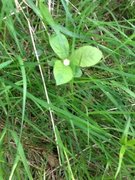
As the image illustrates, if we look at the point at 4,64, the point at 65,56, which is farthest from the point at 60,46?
the point at 4,64

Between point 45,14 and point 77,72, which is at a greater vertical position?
point 45,14

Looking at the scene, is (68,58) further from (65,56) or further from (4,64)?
(4,64)

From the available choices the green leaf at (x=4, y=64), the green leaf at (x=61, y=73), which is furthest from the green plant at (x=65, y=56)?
the green leaf at (x=4, y=64)

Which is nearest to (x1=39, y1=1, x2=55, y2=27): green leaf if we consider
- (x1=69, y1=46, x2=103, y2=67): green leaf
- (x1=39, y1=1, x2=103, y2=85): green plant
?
(x1=39, y1=1, x2=103, y2=85): green plant

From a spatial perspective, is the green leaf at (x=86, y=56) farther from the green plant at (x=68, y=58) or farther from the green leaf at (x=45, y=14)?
the green leaf at (x=45, y=14)

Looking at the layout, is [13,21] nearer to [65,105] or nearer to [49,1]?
[49,1]

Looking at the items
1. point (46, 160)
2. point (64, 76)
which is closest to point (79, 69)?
point (64, 76)
